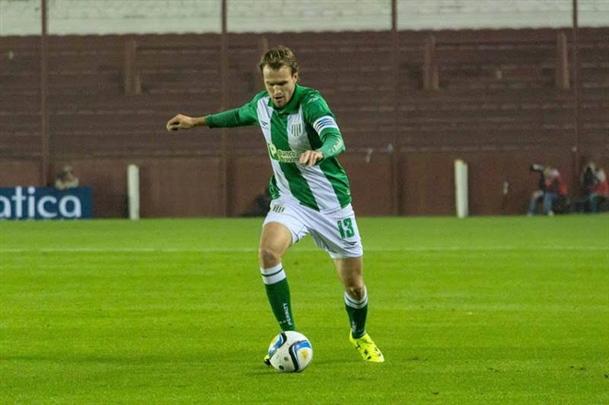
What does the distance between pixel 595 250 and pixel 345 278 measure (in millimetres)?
13524

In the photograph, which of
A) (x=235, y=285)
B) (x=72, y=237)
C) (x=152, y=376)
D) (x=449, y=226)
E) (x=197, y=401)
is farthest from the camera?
(x=449, y=226)

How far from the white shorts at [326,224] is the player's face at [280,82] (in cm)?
69

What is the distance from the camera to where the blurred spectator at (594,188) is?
39188 millimetres

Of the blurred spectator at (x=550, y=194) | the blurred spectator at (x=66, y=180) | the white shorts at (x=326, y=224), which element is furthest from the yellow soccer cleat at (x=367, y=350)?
the blurred spectator at (x=66, y=180)

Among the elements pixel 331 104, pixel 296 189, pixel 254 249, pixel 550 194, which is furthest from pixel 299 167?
pixel 331 104

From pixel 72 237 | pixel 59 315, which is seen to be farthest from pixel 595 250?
pixel 59 315

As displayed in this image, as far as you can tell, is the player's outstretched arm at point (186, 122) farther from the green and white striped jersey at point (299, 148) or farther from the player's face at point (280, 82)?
the player's face at point (280, 82)

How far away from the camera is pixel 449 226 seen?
32781mm

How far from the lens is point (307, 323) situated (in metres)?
13.1

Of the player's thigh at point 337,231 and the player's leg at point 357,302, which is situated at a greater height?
the player's thigh at point 337,231

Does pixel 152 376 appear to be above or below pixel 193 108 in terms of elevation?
below

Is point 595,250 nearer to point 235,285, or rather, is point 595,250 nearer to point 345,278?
point 235,285

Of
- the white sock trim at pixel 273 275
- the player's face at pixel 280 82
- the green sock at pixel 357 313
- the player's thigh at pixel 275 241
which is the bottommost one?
the green sock at pixel 357 313

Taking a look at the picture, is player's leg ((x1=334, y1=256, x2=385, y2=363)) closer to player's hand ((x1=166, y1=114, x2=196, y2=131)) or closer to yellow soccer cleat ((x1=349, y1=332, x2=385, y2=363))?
yellow soccer cleat ((x1=349, y1=332, x2=385, y2=363))
